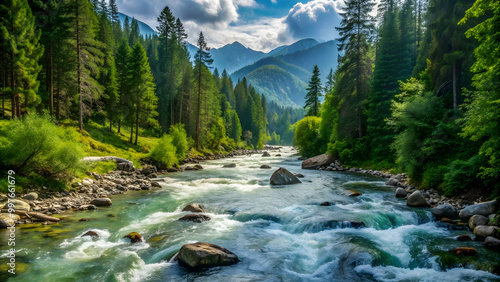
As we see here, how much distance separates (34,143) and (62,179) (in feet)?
9.30

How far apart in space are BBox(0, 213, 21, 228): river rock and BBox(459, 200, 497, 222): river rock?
63.1 ft

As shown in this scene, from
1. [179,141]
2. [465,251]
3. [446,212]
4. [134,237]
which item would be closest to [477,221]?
[446,212]

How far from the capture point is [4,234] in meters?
9.45

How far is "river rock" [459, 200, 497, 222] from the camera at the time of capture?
1084 cm

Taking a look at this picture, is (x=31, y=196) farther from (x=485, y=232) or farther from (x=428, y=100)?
(x=428, y=100)

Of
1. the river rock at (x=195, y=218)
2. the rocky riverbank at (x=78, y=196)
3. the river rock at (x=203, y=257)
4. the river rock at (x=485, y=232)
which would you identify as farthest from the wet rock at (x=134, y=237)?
the river rock at (x=485, y=232)

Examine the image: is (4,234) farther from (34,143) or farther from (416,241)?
(416,241)

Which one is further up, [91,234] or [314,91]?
[314,91]

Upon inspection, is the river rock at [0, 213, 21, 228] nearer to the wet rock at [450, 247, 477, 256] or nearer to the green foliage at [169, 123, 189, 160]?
the wet rock at [450, 247, 477, 256]

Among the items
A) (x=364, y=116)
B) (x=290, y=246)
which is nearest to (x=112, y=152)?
(x=290, y=246)

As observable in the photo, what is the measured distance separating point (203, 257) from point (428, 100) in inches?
734

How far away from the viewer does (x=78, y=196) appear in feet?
48.4

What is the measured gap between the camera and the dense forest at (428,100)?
9616 millimetres

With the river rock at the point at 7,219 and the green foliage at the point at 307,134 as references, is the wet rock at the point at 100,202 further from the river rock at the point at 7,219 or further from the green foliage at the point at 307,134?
the green foliage at the point at 307,134
